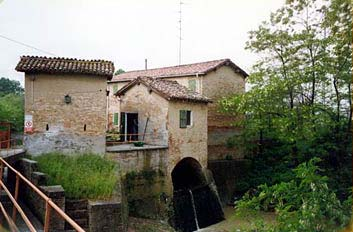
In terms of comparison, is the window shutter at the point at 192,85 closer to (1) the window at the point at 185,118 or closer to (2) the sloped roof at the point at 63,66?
(1) the window at the point at 185,118

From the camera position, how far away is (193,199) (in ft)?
45.3

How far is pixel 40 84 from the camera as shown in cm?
1085

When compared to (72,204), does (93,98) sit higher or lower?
higher

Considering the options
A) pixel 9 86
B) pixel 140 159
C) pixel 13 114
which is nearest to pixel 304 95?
pixel 140 159

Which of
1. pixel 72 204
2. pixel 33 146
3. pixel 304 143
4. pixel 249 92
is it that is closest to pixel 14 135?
pixel 33 146

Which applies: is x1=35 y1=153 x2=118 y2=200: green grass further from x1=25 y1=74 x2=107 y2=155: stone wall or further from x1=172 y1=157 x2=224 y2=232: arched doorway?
x1=172 y1=157 x2=224 y2=232: arched doorway

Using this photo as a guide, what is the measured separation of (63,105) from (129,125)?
197 inches

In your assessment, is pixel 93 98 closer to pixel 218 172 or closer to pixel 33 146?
pixel 33 146

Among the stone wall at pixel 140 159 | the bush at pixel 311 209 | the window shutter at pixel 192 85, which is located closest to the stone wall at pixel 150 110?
the stone wall at pixel 140 159

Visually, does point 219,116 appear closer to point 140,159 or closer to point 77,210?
point 140,159

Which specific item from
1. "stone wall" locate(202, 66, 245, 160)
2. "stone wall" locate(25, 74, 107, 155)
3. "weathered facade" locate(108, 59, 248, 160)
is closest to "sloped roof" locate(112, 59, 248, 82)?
"weathered facade" locate(108, 59, 248, 160)

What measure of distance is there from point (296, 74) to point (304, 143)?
3067 millimetres

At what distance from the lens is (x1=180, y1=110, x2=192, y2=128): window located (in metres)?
14.0

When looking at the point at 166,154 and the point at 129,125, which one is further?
the point at 129,125
